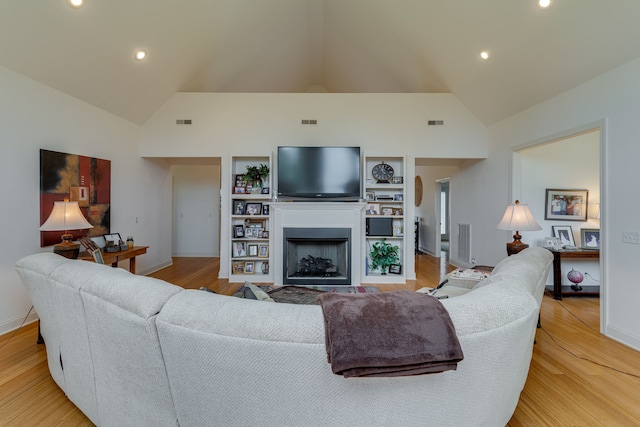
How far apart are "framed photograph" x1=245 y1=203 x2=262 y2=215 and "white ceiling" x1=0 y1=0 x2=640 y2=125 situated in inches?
88.0

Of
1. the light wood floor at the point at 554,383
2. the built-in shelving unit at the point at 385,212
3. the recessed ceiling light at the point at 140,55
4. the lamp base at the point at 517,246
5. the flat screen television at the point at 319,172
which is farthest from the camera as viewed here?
the built-in shelving unit at the point at 385,212

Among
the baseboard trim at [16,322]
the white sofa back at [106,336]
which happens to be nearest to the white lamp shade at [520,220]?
the white sofa back at [106,336]

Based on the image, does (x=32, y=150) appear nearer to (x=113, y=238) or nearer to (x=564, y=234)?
(x=113, y=238)

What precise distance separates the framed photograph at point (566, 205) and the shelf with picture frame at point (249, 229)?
4.33 meters

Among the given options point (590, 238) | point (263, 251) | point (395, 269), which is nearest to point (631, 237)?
point (590, 238)

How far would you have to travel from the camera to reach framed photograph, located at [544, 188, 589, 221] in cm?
411

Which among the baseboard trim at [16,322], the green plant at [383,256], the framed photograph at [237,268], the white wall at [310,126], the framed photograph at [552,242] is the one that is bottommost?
the baseboard trim at [16,322]

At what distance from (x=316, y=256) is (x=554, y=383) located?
3207 mm

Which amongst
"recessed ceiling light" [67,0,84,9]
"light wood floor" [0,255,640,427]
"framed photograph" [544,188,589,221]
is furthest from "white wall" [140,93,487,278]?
"light wood floor" [0,255,640,427]

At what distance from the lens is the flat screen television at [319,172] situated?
4441 millimetres

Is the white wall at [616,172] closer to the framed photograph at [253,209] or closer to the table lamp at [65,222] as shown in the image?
the framed photograph at [253,209]

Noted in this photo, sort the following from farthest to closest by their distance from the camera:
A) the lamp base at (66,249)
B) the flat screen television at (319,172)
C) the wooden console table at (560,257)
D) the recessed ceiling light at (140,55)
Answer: the flat screen television at (319,172) → the wooden console table at (560,257) → the recessed ceiling light at (140,55) → the lamp base at (66,249)

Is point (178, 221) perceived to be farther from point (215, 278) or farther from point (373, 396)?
point (373, 396)

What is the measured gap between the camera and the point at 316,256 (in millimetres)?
4633
